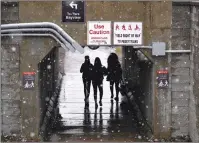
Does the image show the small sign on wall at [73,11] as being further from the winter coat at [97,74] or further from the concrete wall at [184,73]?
the winter coat at [97,74]

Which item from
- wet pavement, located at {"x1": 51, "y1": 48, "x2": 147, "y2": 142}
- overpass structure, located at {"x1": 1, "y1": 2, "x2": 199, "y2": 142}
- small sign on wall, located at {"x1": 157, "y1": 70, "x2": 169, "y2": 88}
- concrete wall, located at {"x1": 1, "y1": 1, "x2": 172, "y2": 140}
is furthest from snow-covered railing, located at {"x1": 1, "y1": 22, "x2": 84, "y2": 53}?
wet pavement, located at {"x1": 51, "y1": 48, "x2": 147, "y2": 142}

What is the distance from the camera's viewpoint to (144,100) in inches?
687

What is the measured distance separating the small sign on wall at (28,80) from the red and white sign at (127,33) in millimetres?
2247

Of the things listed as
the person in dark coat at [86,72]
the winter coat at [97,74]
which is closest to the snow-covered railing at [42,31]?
the winter coat at [97,74]

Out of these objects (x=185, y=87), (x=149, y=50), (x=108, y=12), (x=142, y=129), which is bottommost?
(x=142, y=129)

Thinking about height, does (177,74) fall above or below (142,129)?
above

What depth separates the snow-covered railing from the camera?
1448 cm

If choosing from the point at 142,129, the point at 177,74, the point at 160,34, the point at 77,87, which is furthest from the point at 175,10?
the point at 77,87

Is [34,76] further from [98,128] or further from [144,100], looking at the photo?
[144,100]

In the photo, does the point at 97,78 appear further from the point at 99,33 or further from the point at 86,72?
the point at 99,33

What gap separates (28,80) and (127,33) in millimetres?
2765

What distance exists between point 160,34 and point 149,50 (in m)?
0.49

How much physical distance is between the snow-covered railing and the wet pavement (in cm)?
245

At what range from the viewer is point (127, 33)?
14734mm
